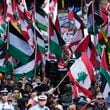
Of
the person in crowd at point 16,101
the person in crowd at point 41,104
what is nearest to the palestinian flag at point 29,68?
the person in crowd at point 16,101

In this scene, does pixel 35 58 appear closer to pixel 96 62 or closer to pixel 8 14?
pixel 96 62

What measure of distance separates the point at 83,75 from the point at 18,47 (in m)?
3.99

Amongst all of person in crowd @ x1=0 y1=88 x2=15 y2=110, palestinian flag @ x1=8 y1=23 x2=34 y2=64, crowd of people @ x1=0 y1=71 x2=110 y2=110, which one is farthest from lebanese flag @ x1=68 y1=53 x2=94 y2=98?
palestinian flag @ x1=8 y1=23 x2=34 y2=64

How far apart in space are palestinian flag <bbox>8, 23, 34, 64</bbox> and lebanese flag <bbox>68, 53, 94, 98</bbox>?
10.5 ft

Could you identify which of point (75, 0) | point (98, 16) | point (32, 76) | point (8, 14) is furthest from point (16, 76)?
point (75, 0)

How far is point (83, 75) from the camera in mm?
18000

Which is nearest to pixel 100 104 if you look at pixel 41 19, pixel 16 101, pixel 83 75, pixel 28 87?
pixel 83 75

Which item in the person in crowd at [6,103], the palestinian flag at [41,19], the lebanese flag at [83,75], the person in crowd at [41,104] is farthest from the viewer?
the palestinian flag at [41,19]

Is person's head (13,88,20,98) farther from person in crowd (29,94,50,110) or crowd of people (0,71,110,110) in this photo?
person in crowd (29,94,50,110)

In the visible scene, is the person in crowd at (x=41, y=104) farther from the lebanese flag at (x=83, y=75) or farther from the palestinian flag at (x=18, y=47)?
the palestinian flag at (x=18, y=47)

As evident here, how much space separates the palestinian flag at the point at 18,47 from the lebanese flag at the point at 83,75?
3.20 metres

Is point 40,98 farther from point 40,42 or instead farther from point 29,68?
point 40,42

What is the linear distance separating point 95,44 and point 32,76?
2.09 meters

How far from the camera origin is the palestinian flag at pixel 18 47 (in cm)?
2139
